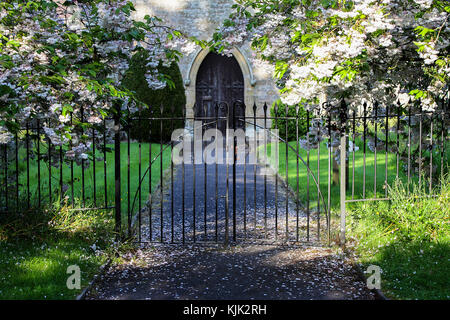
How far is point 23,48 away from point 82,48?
69cm

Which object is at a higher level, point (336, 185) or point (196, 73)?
point (196, 73)

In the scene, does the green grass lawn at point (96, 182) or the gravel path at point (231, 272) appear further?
the green grass lawn at point (96, 182)

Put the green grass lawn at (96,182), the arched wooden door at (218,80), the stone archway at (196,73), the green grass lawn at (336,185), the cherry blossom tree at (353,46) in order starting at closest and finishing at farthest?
the cherry blossom tree at (353,46), the green grass lawn at (96,182), the green grass lawn at (336,185), the stone archway at (196,73), the arched wooden door at (218,80)

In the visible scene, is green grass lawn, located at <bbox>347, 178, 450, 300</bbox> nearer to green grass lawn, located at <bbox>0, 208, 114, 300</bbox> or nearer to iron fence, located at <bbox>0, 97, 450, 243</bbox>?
iron fence, located at <bbox>0, 97, 450, 243</bbox>

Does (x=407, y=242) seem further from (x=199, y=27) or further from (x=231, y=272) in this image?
(x=199, y=27)

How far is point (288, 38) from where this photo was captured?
641 centimetres

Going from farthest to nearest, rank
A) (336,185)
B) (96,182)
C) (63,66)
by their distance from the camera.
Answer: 1. (96,182)
2. (336,185)
3. (63,66)

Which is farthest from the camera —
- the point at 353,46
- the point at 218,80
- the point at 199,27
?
the point at 218,80

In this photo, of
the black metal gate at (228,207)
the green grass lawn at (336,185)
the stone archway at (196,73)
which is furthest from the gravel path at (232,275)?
the stone archway at (196,73)

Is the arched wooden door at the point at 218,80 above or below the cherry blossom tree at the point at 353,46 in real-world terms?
above

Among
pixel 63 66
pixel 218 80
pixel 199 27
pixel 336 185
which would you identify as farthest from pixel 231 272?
pixel 199 27

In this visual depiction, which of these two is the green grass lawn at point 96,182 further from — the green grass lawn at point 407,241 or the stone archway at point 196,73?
the green grass lawn at point 407,241

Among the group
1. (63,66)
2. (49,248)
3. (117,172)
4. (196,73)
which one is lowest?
(49,248)

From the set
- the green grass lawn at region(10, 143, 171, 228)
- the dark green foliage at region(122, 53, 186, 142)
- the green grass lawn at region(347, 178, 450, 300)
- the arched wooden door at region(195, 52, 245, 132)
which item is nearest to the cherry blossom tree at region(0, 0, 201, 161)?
the green grass lawn at region(10, 143, 171, 228)
